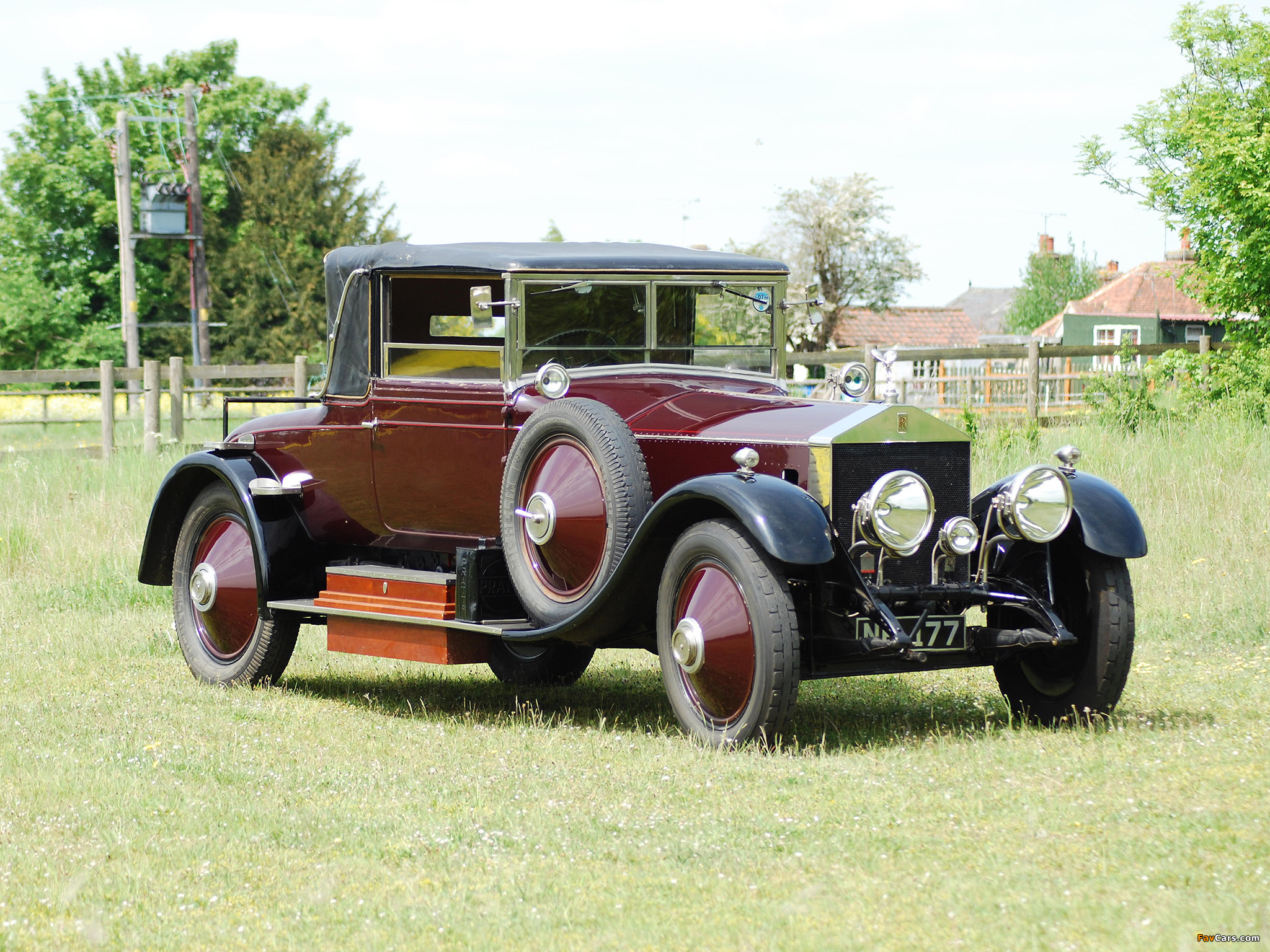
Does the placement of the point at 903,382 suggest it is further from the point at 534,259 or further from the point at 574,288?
the point at 534,259

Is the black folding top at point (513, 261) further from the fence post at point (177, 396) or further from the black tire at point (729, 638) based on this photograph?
the fence post at point (177, 396)

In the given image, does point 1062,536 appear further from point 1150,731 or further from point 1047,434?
point 1047,434

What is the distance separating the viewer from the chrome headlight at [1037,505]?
237 inches

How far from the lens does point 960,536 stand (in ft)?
19.7

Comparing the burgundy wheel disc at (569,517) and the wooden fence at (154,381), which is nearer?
the burgundy wheel disc at (569,517)

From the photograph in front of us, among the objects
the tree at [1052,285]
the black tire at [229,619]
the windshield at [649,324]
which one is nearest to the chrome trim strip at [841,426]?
the windshield at [649,324]

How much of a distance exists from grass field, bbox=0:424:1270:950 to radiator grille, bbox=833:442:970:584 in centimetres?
69

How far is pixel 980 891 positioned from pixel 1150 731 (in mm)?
2319

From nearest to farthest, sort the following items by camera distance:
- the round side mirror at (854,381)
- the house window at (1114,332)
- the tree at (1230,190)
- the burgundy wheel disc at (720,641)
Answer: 1. the burgundy wheel disc at (720,641)
2. the round side mirror at (854,381)
3. the tree at (1230,190)
4. the house window at (1114,332)

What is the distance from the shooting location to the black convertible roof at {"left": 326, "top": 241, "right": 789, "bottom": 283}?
23.0 feet

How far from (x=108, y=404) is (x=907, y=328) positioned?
43.0 m

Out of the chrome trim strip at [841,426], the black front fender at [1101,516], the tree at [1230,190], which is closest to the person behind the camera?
the chrome trim strip at [841,426]

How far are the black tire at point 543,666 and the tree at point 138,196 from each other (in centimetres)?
3485

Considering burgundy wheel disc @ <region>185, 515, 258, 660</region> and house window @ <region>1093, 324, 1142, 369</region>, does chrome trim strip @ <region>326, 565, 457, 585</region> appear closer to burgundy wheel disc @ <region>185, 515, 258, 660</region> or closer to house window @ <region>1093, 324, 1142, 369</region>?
burgundy wheel disc @ <region>185, 515, 258, 660</region>
